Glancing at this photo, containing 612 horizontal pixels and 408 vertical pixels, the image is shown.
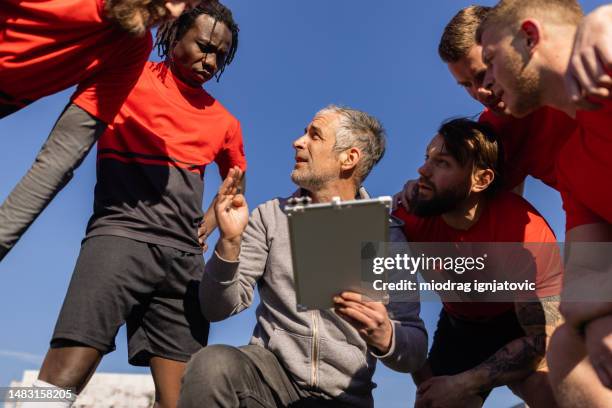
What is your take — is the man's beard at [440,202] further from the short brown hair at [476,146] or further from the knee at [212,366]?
the knee at [212,366]

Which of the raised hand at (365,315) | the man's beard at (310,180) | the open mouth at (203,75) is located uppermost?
the open mouth at (203,75)

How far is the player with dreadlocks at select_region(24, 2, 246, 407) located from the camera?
3555mm

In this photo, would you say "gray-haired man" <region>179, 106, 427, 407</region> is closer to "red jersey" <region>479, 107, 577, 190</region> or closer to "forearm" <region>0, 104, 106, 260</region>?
"forearm" <region>0, 104, 106, 260</region>

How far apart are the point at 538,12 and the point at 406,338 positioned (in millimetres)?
1641

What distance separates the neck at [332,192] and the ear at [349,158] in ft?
0.34

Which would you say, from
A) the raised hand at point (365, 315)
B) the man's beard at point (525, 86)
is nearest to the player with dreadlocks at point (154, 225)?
the raised hand at point (365, 315)

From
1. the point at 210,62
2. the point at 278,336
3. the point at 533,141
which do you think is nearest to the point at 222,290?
the point at 278,336

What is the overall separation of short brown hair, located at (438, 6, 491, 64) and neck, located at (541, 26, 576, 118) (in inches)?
73.0

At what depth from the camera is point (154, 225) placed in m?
3.89

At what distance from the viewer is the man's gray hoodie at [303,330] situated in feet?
11.6

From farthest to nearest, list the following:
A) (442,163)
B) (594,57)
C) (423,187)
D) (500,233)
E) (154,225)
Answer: (442,163), (423,187), (500,233), (154,225), (594,57)

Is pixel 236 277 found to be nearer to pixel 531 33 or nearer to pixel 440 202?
pixel 440 202

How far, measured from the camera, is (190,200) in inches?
162

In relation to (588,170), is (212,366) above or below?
below
